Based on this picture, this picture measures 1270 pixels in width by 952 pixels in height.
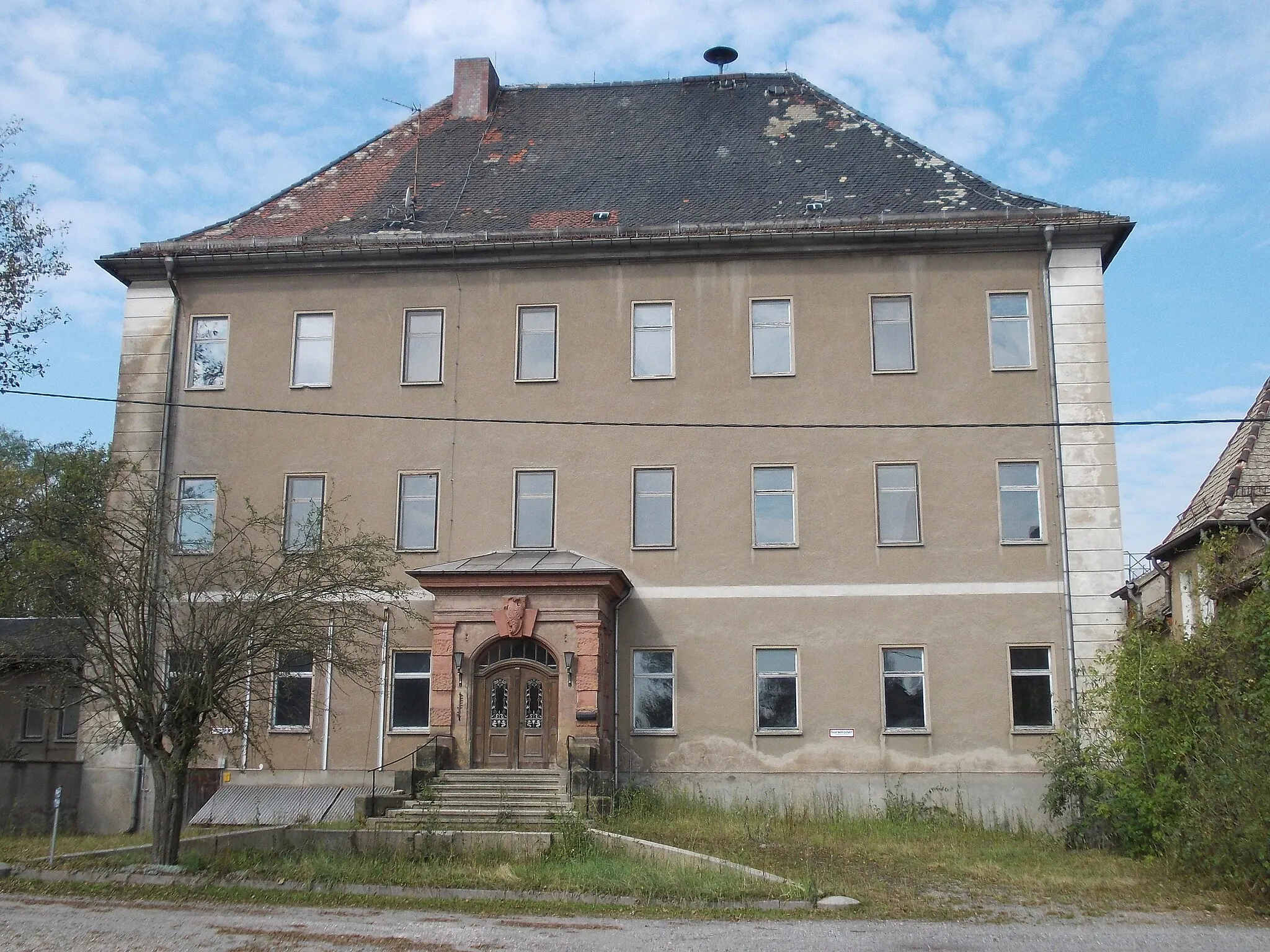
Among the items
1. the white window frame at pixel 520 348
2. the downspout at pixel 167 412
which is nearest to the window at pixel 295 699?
the downspout at pixel 167 412

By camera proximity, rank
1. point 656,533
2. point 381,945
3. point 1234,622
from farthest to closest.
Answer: point 656,533 → point 1234,622 → point 381,945

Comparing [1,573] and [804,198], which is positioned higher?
[804,198]

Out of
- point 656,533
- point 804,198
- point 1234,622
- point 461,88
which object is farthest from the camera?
point 461,88

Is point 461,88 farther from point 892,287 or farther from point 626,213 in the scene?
point 892,287

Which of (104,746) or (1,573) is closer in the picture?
(1,573)

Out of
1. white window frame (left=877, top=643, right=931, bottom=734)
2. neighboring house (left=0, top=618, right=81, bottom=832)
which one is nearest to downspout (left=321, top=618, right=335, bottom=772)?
neighboring house (left=0, top=618, right=81, bottom=832)

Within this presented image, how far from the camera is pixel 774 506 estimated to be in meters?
22.7

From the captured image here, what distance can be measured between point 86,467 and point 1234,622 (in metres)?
20.3

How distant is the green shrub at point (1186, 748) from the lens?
13.2m

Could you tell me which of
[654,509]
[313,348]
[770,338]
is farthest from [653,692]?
[313,348]

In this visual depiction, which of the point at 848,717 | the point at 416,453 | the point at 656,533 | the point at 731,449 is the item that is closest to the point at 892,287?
the point at 731,449

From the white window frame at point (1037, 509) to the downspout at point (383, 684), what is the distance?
10.8 metres

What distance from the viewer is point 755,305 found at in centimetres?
2355

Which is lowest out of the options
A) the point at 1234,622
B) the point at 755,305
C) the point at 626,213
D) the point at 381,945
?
the point at 381,945
